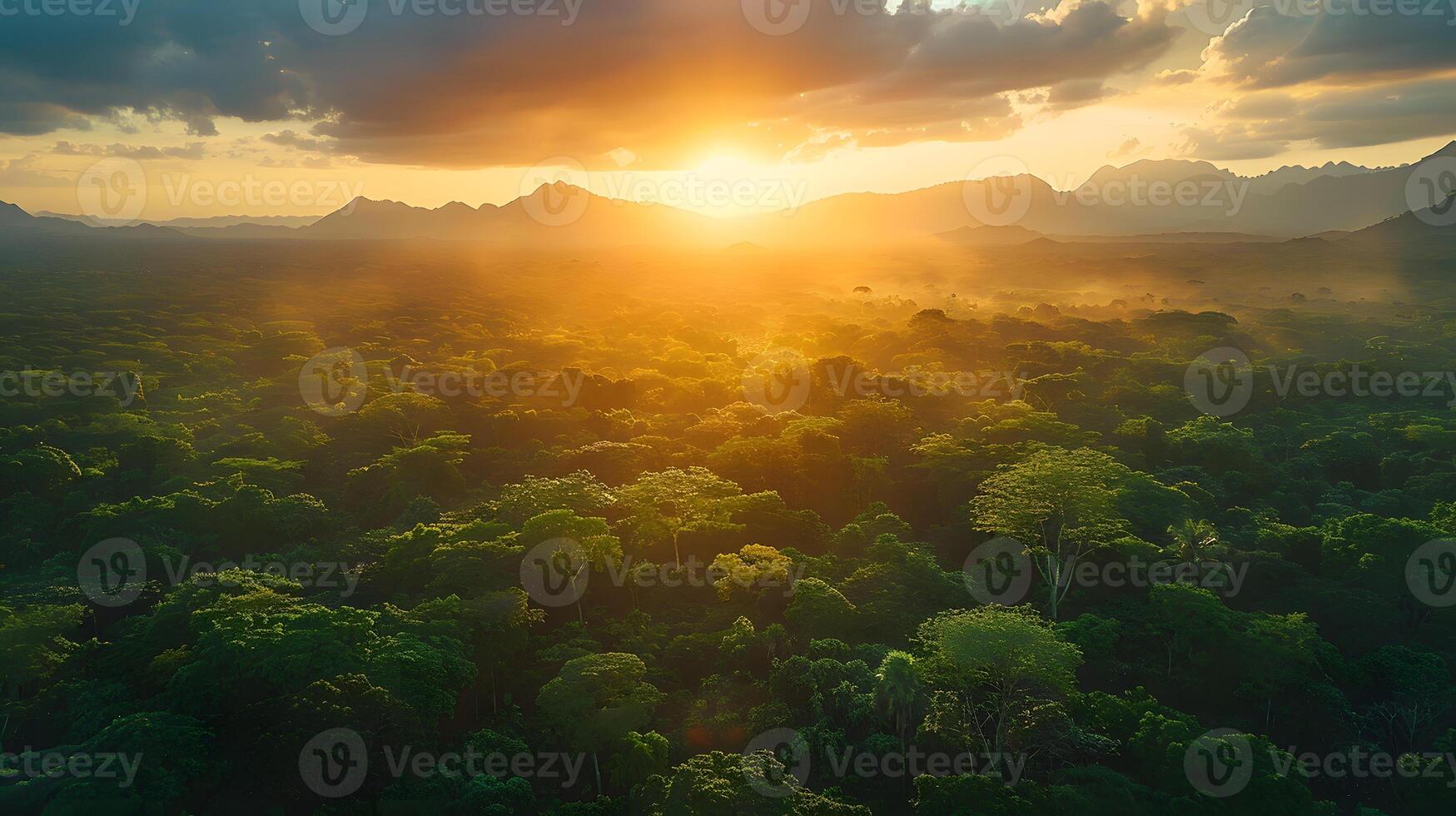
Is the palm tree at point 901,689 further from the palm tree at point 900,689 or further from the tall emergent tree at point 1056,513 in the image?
the tall emergent tree at point 1056,513

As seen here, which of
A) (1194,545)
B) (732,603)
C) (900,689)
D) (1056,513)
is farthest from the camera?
(1194,545)

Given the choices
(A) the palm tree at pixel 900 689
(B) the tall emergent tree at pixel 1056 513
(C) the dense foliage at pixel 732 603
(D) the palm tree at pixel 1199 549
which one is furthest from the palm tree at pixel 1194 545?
(A) the palm tree at pixel 900 689

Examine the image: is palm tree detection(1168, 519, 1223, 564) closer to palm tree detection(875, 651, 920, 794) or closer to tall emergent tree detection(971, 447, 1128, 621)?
tall emergent tree detection(971, 447, 1128, 621)

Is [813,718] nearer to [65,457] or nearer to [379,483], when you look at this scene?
[379,483]

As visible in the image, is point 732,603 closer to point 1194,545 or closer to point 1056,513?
point 1056,513

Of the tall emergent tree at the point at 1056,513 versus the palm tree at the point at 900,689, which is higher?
the tall emergent tree at the point at 1056,513

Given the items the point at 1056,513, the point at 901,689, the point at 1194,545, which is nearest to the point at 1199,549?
the point at 1194,545

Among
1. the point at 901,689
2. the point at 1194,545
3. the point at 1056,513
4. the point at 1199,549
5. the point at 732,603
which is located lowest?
the point at 732,603

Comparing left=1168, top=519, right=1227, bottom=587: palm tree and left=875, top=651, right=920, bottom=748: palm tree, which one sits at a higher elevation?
left=1168, top=519, right=1227, bottom=587: palm tree

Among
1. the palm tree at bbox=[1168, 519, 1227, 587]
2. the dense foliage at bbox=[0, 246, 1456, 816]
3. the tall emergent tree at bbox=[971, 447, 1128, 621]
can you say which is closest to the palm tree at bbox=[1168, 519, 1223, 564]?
the palm tree at bbox=[1168, 519, 1227, 587]

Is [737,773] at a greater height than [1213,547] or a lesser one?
lesser

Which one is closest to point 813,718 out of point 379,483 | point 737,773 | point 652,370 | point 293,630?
point 737,773
